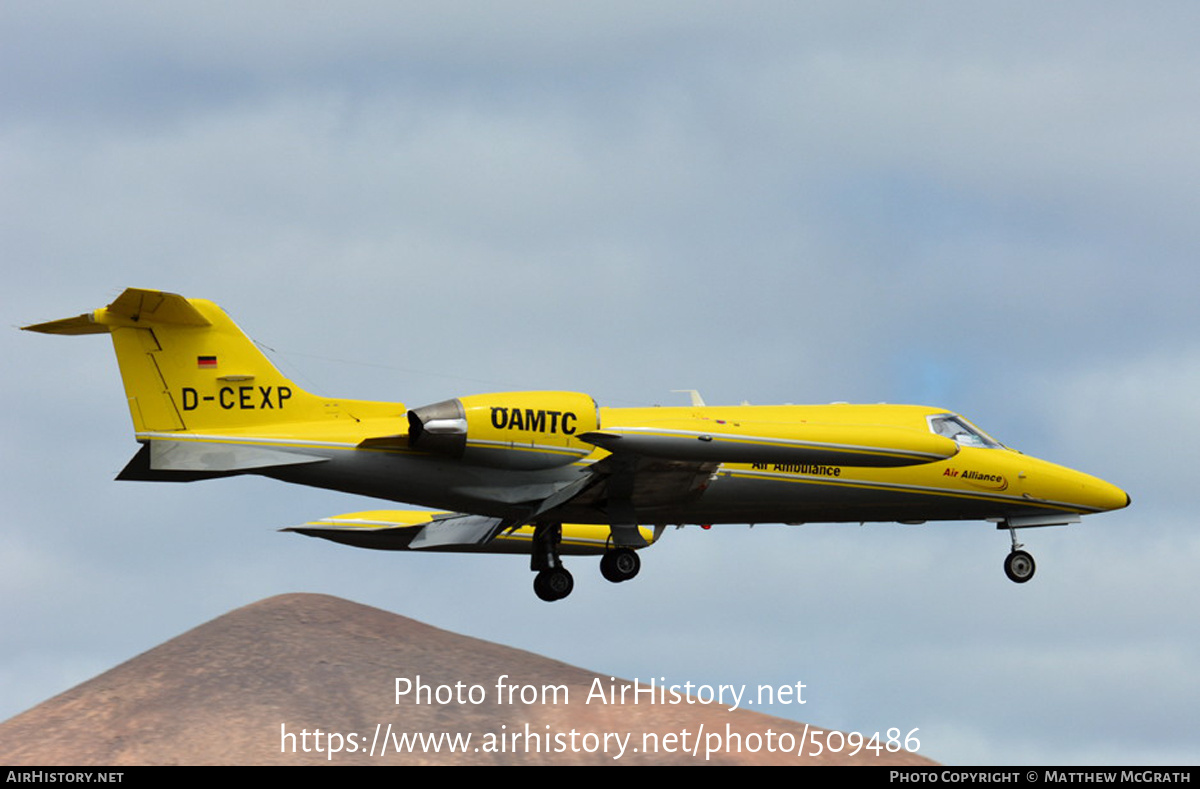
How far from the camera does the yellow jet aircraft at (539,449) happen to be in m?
26.7

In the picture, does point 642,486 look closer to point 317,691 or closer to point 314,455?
point 314,455

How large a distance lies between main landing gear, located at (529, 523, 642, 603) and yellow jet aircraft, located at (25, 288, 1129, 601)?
0.03m

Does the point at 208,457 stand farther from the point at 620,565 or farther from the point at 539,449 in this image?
the point at 620,565

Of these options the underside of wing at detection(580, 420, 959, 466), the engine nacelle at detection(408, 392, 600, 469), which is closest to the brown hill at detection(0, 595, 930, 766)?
the engine nacelle at detection(408, 392, 600, 469)

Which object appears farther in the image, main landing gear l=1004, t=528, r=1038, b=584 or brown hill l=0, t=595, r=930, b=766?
brown hill l=0, t=595, r=930, b=766

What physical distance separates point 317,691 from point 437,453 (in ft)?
170

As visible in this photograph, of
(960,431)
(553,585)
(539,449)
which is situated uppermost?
(960,431)

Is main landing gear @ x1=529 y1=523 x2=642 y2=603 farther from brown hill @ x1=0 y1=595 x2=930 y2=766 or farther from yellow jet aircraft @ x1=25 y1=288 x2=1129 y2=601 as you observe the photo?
brown hill @ x1=0 y1=595 x2=930 y2=766

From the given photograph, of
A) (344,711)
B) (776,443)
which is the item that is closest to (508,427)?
(776,443)

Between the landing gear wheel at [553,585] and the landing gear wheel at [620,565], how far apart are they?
70 cm

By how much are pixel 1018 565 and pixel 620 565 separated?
8.26m

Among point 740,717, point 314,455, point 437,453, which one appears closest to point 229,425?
point 314,455

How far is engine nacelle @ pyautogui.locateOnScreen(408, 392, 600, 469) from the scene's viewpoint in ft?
88.9

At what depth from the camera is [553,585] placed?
2988 cm
